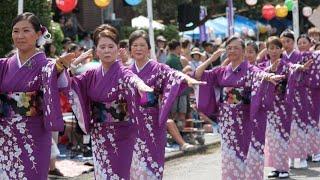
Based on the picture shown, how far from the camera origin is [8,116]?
16.7 ft

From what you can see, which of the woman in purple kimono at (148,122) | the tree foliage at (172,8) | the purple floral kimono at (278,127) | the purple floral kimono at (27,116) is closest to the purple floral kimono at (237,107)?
the woman in purple kimono at (148,122)

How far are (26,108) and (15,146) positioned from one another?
311 mm

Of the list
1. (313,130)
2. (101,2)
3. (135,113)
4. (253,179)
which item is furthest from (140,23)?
(135,113)

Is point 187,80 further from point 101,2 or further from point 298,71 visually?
point 101,2

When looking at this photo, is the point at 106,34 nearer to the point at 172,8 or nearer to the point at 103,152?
the point at 103,152

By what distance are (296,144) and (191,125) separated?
281 cm

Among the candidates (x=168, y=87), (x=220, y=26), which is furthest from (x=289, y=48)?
(x=220, y=26)

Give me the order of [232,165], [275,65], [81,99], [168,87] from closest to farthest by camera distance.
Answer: [81,99], [168,87], [232,165], [275,65]

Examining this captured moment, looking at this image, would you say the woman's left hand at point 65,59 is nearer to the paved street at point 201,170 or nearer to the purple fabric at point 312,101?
the paved street at point 201,170

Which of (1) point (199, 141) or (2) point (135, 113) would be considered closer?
(2) point (135, 113)

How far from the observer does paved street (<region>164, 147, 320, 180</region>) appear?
29.7 ft

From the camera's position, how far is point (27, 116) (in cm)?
504

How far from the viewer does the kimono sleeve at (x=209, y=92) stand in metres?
7.37

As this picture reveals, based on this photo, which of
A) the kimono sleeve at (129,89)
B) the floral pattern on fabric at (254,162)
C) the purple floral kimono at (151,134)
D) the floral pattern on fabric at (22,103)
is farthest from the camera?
A: the floral pattern on fabric at (254,162)
